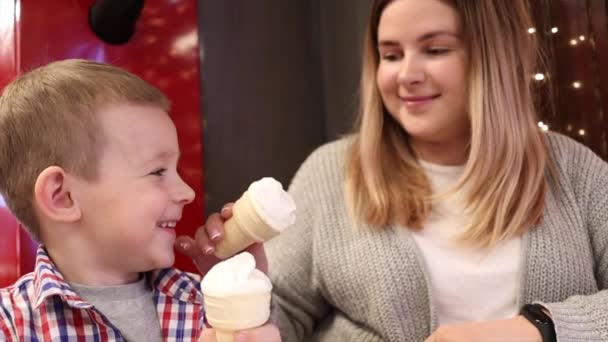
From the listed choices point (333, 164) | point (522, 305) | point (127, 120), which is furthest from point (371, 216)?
point (127, 120)

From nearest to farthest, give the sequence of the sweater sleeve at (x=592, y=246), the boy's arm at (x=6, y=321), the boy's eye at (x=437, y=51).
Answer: the boy's arm at (x=6, y=321), the sweater sleeve at (x=592, y=246), the boy's eye at (x=437, y=51)

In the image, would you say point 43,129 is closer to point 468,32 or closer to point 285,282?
point 285,282

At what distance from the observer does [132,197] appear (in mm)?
1018

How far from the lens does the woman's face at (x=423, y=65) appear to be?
137 centimetres

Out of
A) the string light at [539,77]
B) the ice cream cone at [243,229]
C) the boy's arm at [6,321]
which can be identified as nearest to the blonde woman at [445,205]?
the string light at [539,77]

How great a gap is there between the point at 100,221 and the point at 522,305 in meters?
0.81

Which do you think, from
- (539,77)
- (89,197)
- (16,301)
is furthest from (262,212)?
(539,77)

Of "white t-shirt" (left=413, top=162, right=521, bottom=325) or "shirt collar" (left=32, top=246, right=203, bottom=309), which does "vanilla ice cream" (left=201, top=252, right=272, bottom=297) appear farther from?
"white t-shirt" (left=413, top=162, right=521, bottom=325)

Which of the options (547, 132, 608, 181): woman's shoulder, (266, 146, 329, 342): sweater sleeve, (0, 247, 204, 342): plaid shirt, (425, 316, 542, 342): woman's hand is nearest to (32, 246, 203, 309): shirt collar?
(0, 247, 204, 342): plaid shirt

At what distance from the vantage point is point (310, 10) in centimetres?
190

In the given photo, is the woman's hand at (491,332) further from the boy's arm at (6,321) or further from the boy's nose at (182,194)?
the boy's arm at (6,321)

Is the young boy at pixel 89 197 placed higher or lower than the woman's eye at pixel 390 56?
lower

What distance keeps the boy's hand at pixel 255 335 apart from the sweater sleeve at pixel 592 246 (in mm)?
572

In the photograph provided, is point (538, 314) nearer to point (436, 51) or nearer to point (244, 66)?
point (436, 51)
